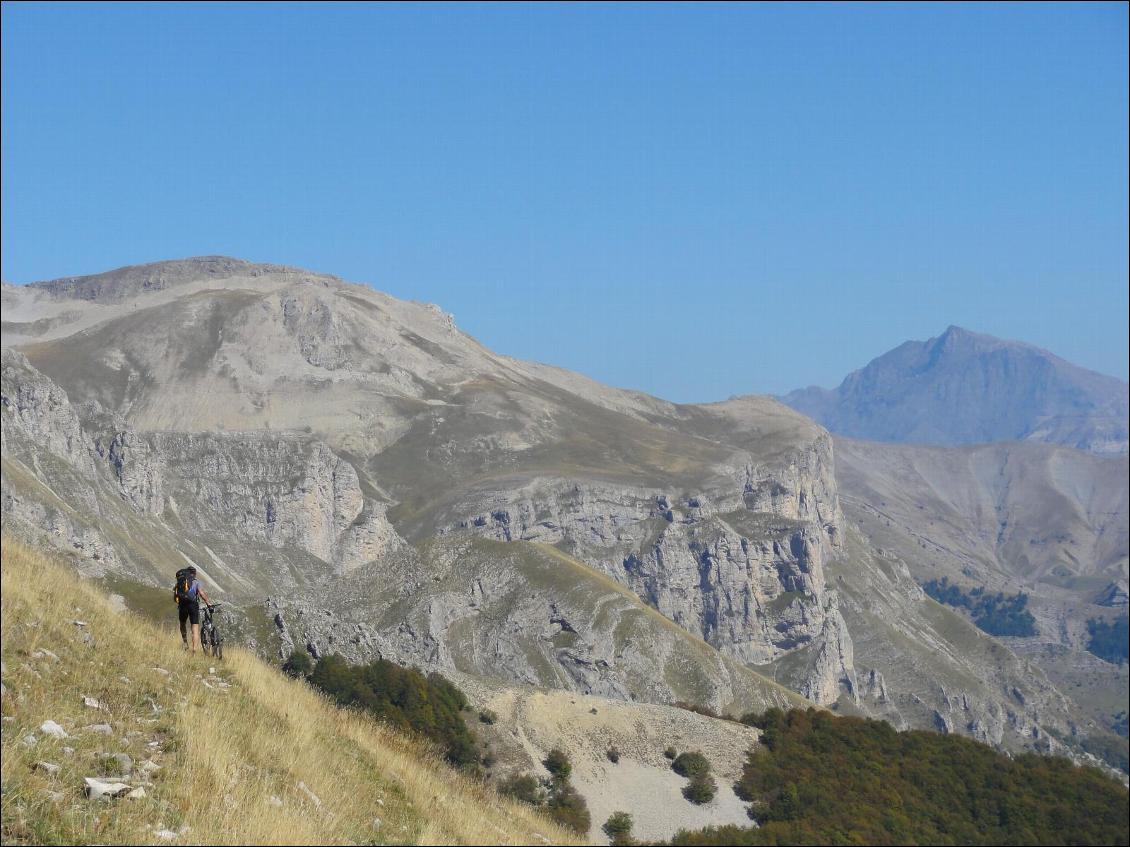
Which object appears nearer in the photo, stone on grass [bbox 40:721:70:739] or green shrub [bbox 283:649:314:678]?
stone on grass [bbox 40:721:70:739]

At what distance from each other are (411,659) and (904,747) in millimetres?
46724

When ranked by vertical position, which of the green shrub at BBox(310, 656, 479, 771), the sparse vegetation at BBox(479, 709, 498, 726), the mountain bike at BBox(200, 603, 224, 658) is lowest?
the sparse vegetation at BBox(479, 709, 498, 726)

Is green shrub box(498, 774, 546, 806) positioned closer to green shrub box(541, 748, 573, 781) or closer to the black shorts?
green shrub box(541, 748, 573, 781)

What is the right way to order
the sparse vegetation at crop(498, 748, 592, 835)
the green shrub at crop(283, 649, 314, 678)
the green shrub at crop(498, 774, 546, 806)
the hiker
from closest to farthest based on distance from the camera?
the hiker
the sparse vegetation at crop(498, 748, 592, 835)
the green shrub at crop(498, 774, 546, 806)
the green shrub at crop(283, 649, 314, 678)

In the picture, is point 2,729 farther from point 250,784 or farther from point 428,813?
point 428,813

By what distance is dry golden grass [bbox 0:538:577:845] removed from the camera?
13430 mm

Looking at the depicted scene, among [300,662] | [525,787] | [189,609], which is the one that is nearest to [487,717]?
[525,787]

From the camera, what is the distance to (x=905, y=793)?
99.8 metres

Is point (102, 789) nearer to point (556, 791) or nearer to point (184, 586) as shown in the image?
point (184, 586)

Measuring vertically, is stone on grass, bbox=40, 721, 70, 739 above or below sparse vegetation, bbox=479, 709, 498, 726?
above

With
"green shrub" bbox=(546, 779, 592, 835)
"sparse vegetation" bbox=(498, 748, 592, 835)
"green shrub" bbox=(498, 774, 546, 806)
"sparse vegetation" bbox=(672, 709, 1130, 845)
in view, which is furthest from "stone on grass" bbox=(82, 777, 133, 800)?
"sparse vegetation" bbox=(672, 709, 1130, 845)

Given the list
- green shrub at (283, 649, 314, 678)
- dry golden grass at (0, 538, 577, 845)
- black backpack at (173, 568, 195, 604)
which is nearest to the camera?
dry golden grass at (0, 538, 577, 845)

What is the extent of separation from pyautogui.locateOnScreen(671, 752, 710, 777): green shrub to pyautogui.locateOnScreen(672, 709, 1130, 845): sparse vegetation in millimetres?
3383

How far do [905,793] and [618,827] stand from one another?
88.8 ft
